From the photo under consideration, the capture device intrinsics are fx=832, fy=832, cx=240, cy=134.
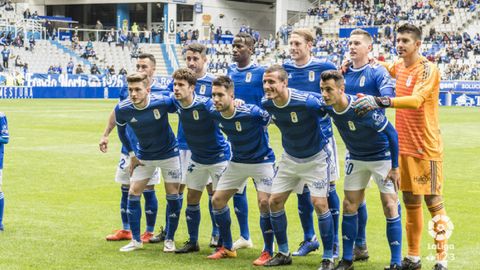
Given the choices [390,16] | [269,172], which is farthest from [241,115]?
[390,16]

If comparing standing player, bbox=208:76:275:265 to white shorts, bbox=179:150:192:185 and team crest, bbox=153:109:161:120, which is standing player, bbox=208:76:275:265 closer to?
team crest, bbox=153:109:161:120

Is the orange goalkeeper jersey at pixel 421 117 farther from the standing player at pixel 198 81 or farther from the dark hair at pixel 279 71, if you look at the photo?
the standing player at pixel 198 81

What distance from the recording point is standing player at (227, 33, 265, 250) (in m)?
10.3

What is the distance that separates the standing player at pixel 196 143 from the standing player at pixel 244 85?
0.55 meters

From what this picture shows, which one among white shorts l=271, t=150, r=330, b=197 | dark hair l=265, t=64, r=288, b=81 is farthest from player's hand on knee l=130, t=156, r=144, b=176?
dark hair l=265, t=64, r=288, b=81

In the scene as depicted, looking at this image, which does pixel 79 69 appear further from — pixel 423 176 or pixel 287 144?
pixel 423 176

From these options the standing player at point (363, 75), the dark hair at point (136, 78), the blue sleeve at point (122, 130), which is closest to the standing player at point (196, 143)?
the dark hair at point (136, 78)

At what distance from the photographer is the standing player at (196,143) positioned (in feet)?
31.2

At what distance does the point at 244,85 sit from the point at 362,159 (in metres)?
2.22

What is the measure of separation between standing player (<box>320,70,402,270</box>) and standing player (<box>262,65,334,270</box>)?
213mm

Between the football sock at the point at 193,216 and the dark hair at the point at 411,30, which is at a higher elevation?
the dark hair at the point at 411,30

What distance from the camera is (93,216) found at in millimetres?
12391

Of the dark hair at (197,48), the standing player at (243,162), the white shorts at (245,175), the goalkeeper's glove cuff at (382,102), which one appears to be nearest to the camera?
the goalkeeper's glove cuff at (382,102)

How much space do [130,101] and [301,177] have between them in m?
2.36
